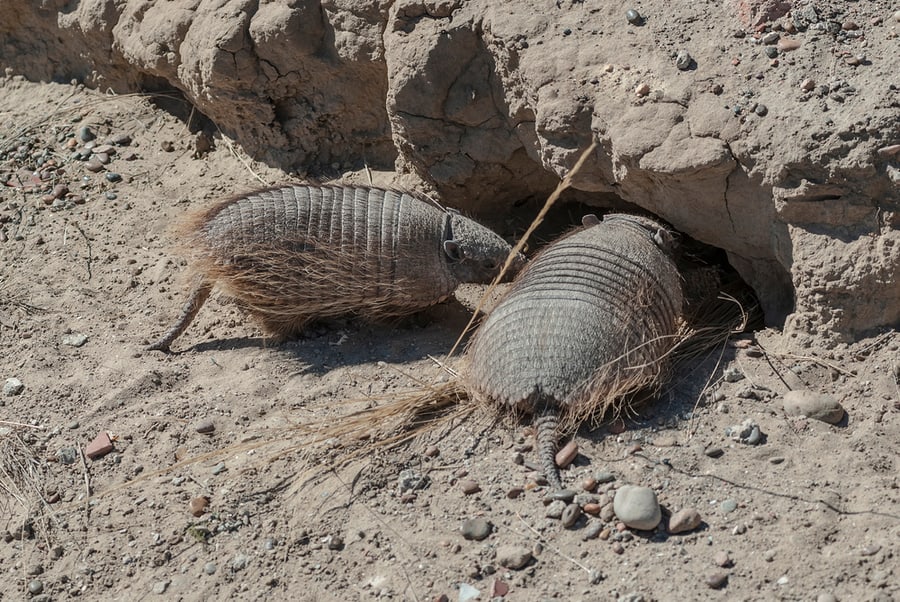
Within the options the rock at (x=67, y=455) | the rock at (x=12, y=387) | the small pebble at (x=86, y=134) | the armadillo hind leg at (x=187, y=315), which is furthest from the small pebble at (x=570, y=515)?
the small pebble at (x=86, y=134)

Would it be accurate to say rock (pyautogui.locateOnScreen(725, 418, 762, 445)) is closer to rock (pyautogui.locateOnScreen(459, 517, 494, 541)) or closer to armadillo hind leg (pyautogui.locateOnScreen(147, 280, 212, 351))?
rock (pyautogui.locateOnScreen(459, 517, 494, 541))

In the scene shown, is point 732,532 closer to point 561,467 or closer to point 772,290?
point 561,467

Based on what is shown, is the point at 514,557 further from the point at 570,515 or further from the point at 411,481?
the point at 411,481

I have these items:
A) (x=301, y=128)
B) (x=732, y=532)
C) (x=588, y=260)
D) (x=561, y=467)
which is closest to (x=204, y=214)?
(x=301, y=128)

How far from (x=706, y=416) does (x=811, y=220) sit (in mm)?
1026

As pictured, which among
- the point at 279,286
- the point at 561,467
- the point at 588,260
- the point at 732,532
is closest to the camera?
the point at 732,532

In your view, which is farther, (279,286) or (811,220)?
(279,286)

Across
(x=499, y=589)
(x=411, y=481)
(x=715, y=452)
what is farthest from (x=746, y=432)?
(x=411, y=481)

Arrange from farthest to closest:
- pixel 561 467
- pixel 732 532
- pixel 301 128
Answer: pixel 301 128 < pixel 561 467 < pixel 732 532

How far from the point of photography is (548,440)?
13.9 feet

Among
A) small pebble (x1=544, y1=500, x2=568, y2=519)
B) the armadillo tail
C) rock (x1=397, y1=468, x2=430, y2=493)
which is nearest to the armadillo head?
the armadillo tail

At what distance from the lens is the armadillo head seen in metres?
5.91

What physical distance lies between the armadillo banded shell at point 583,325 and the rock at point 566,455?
17 cm

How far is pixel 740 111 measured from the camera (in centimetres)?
457
